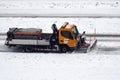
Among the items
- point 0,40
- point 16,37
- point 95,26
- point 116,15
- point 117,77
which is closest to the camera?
point 117,77

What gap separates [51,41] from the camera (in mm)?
27219

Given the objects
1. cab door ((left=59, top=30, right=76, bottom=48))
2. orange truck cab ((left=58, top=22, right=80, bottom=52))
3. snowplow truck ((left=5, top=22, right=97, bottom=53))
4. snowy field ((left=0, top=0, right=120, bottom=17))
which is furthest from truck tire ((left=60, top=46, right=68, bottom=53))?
snowy field ((left=0, top=0, right=120, bottom=17))

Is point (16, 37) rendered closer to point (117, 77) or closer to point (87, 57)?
point (87, 57)

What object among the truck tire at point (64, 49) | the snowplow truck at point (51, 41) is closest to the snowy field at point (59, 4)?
the snowplow truck at point (51, 41)

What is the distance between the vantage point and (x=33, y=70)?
23672mm

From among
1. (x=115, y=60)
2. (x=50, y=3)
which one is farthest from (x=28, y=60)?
(x=50, y=3)

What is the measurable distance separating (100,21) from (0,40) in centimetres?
977

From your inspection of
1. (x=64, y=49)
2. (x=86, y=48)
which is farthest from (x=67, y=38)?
(x=86, y=48)

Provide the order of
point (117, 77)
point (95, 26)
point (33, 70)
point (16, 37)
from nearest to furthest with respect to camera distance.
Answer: point (117, 77) < point (33, 70) < point (16, 37) < point (95, 26)

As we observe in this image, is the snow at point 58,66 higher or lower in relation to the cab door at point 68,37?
lower

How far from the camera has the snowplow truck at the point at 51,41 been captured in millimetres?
27031

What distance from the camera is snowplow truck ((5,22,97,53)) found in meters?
27.0

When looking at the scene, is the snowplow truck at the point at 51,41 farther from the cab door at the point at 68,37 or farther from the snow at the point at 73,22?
→ the snow at the point at 73,22

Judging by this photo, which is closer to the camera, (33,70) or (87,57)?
(33,70)
